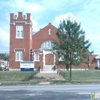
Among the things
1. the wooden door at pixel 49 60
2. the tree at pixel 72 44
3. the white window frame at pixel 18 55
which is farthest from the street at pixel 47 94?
the wooden door at pixel 49 60

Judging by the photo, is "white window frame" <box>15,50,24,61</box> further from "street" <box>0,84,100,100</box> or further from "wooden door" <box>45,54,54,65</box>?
"street" <box>0,84,100,100</box>

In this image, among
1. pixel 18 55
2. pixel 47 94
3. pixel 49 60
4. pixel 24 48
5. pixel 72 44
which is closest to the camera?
pixel 47 94

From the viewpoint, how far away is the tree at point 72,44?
77.3ft

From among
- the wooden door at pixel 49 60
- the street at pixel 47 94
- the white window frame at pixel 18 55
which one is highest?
the white window frame at pixel 18 55

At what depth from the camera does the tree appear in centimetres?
2355

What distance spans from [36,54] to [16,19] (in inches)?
299

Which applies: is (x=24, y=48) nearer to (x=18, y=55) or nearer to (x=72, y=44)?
(x=18, y=55)

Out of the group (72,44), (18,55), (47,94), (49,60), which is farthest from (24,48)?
(47,94)

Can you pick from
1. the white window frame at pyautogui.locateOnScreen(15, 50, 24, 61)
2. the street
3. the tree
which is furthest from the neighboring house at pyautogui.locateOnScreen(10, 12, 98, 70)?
the street

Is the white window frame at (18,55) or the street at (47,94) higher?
the white window frame at (18,55)

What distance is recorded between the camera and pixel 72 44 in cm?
2348

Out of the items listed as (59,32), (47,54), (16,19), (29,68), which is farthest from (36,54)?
(59,32)

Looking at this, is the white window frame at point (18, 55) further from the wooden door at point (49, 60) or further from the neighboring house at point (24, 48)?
the wooden door at point (49, 60)

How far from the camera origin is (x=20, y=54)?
4025cm
